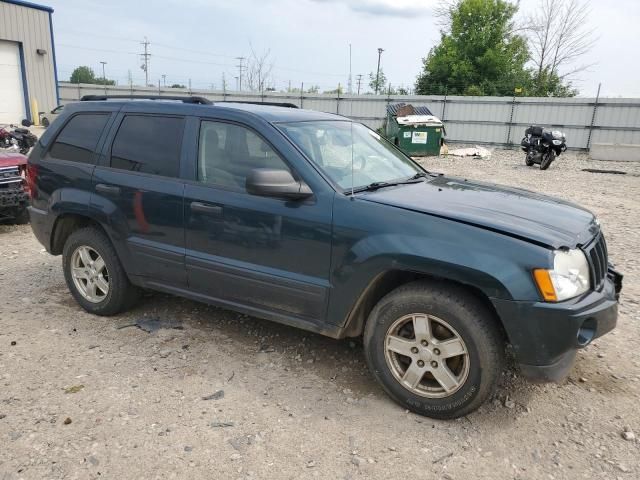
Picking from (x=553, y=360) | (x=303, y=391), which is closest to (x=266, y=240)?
(x=303, y=391)

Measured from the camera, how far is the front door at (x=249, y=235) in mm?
3150

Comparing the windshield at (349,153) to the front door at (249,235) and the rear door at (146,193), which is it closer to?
the front door at (249,235)

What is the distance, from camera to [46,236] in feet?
14.5

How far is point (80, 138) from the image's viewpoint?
4223 millimetres

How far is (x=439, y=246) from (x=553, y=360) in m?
0.84

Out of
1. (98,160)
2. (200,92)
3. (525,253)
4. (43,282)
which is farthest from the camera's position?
(200,92)

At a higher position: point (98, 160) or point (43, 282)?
point (98, 160)

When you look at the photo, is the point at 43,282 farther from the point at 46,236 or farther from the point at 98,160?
the point at 98,160

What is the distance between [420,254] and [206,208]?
154cm

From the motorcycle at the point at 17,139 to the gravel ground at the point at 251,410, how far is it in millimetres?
8048

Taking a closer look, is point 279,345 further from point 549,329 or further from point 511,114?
point 511,114

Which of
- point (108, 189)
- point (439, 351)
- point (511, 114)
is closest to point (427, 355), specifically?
point (439, 351)

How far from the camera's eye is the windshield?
336 centimetres

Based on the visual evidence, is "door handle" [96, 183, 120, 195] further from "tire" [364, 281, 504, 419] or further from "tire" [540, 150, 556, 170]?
"tire" [540, 150, 556, 170]
